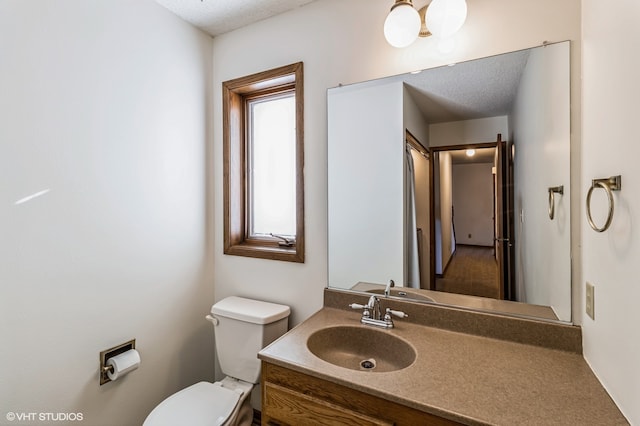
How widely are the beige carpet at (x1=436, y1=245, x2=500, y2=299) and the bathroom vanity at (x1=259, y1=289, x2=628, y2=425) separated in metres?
0.10

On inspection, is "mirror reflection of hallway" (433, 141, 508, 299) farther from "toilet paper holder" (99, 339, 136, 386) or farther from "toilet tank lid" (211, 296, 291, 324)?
"toilet paper holder" (99, 339, 136, 386)

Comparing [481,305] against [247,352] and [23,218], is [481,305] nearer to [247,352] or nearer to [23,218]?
[247,352]

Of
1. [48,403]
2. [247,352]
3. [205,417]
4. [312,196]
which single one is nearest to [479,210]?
[312,196]

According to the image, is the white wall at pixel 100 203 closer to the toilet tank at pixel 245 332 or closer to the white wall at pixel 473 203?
the toilet tank at pixel 245 332

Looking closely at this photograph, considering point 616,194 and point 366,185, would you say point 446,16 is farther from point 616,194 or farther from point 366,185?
point 616,194

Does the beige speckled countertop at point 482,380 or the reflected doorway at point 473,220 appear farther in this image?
the reflected doorway at point 473,220

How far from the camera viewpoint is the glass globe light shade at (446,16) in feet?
3.78

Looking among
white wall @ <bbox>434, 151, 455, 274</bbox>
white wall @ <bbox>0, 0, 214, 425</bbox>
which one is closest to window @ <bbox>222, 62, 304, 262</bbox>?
white wall @ <bbox>0, 0, 214, 425</bbox>

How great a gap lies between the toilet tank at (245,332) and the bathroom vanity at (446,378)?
35 cm

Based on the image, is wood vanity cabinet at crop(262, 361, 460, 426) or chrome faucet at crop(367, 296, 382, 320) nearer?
wood vanity cabinet at crop(262, 361, 460, 426)

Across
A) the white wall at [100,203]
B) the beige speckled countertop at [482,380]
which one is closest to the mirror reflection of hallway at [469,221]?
the beige speckled countertop at [482,380]

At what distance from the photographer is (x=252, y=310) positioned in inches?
64.8

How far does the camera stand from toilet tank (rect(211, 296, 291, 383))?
5.18 feet

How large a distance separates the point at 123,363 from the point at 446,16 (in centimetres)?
206
